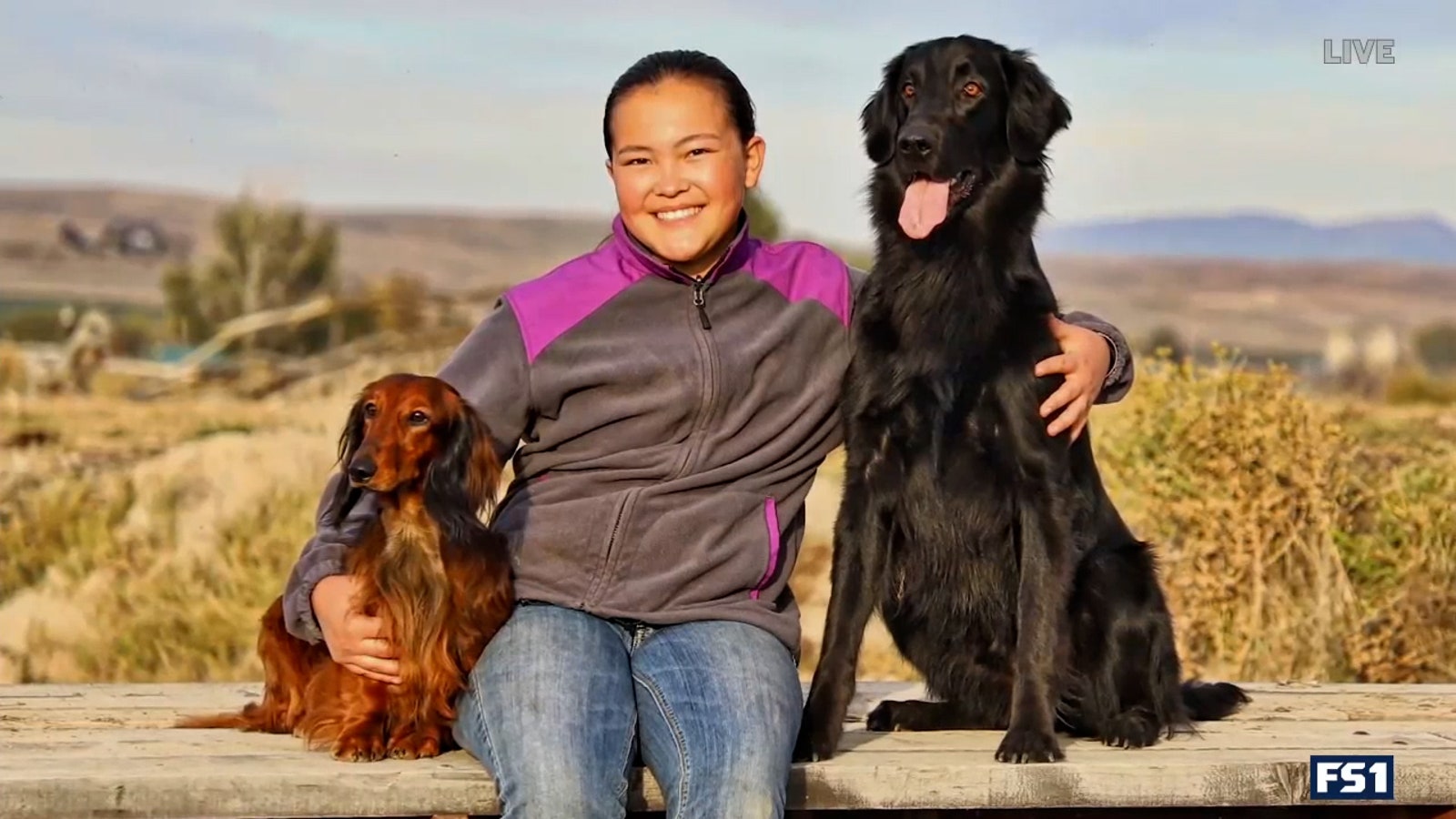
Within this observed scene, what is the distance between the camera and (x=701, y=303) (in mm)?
3174

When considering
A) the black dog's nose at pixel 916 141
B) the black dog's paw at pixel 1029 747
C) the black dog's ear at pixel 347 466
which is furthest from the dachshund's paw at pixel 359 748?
the black dog's nose at pixel 916 141

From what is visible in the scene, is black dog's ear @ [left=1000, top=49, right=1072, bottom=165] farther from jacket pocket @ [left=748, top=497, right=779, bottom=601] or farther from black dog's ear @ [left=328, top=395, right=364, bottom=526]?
black dog's ear @ [left=328, top=395, right=364, bottom=526]

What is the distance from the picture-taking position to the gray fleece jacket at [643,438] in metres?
3.07

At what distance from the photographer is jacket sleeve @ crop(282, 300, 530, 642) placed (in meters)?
3.09

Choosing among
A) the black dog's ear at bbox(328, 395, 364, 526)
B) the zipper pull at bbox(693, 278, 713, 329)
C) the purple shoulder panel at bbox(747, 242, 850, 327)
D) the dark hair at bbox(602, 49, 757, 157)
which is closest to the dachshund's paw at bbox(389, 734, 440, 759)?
the black dog's ear at bbox(328, 395, 364, 526)

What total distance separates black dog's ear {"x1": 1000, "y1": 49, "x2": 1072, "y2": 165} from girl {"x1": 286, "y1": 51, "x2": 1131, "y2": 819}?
1.10 feet

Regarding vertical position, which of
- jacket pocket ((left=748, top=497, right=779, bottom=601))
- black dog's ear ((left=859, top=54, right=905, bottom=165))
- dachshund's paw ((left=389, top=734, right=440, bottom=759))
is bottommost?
dachshund's paw ((left=389, top=734, right=440, bottom=759))

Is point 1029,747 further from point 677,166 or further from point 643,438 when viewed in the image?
point 677,166

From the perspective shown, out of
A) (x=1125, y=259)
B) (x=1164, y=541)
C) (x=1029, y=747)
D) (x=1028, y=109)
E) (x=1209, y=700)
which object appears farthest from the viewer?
(x=1125, y=259)

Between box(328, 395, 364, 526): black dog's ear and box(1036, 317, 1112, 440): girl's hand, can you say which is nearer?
box(328, 395, 364, 526): black dog's ear

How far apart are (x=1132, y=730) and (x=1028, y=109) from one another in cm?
113

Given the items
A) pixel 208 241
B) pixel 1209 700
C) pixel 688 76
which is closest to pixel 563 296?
pixel 688 76

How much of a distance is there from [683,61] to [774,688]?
1.11m

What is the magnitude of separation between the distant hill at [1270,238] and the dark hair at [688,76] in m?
13.6
